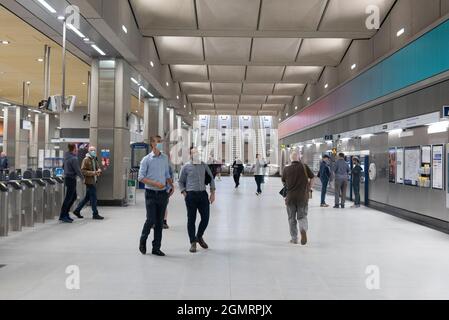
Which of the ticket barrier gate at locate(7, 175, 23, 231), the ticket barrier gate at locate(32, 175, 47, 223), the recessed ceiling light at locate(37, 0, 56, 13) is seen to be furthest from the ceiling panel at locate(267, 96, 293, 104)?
the ticket barrier gate at locate(7, 175, 23, 231)

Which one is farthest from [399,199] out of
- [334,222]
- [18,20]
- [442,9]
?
[18,20]

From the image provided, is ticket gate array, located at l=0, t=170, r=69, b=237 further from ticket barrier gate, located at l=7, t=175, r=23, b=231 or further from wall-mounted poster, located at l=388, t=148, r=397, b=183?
wall-mounted poster, located at l=388, t=148, r=397, b=183

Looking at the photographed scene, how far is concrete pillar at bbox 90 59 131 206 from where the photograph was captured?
40.8 feet

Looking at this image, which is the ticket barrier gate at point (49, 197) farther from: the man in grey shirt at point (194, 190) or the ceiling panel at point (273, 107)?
the ceiling panel at point (273, 107)

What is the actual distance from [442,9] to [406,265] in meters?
5.27

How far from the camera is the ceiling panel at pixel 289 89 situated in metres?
24.1

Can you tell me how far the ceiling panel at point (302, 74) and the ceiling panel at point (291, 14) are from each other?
6.95 meters

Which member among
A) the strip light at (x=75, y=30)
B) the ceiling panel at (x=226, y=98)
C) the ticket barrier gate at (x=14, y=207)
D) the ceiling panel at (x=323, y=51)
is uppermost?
the ceiling panel at (x=226, y=98)

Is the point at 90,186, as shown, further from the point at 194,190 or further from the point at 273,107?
the point at 273,107

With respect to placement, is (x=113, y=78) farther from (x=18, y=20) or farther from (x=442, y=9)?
(x=442, y=9)

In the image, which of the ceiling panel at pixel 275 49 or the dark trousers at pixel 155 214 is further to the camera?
the ceiling panel at pixel 275 49

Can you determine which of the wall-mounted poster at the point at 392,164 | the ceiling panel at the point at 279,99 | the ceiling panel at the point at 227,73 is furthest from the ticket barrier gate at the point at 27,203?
the ceiling panel at the point at 279,99

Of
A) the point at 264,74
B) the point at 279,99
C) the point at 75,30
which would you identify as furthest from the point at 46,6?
the point at 279,99
